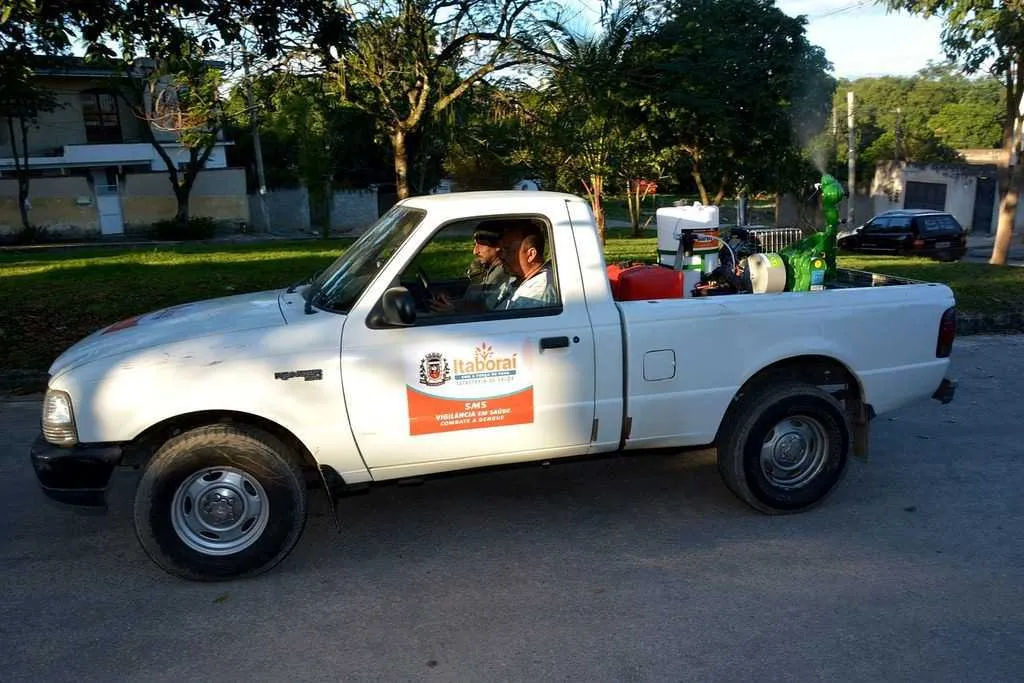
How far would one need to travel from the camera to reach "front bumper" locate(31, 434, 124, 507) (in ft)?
13.8

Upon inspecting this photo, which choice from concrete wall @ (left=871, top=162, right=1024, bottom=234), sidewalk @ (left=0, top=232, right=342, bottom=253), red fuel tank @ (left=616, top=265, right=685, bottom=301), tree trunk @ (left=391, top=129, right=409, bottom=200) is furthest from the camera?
concrete wall @ (left=871, top=162, right=1024, bottom=234)

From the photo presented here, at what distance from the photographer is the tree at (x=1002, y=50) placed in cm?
1320

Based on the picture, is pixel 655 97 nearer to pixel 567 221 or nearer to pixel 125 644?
pixel 567 221

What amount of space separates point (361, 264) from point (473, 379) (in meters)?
0.90

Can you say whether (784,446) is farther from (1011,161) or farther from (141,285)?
(1011,161)

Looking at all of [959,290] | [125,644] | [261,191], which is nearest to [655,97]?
[959,290]

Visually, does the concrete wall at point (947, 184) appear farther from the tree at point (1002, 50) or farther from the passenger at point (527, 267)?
the passenger at point (527, 267)

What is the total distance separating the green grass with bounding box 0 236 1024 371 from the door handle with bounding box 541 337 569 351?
1.81m

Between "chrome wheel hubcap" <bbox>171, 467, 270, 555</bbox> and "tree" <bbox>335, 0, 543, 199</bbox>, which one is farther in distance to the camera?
"tree" <bbox>335, 0, 543, 199</bbox>

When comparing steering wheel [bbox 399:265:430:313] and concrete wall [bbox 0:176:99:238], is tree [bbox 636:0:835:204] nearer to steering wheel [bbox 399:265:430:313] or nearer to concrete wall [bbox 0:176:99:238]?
steering wheel [bbox 399:265:430:313]

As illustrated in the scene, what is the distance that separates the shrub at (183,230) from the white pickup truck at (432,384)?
94.6 ft

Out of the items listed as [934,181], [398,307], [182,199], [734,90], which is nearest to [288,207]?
[182,199]

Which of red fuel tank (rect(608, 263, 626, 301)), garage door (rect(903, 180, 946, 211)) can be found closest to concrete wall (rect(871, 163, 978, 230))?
garage door (rect(903, 180, 946, 211))

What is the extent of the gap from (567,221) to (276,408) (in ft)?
5.86
